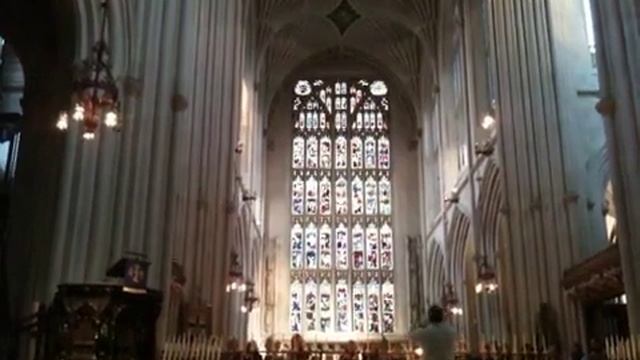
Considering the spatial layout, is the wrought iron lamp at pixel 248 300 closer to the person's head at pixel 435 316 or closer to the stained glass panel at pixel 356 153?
the stained glass panel at pixel 356 153

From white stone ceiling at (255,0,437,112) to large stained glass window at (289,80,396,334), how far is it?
214cm

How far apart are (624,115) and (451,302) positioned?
16337mm

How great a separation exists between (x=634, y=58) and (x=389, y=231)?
24899 millimetres

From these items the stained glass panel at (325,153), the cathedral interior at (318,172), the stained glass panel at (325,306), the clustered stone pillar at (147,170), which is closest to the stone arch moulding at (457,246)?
the cathedral interior at (318,172)

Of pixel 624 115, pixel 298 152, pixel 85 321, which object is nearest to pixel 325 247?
pixel 298 152

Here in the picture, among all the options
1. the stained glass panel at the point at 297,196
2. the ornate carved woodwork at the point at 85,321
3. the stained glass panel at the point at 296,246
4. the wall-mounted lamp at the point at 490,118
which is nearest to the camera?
the ornate carved woodwork at the point at 85,321

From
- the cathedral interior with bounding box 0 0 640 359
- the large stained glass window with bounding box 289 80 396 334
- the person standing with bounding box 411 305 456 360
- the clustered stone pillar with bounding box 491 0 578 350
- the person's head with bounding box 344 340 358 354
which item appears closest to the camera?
the person standing with bounding box 411 305 456 360

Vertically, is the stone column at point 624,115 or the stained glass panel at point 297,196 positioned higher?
the stained glass panel at point 297,196

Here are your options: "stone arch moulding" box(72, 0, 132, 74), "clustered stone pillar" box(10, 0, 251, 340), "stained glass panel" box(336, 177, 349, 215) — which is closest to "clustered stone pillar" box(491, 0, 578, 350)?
"clustered stone pillar" box(10, 0, 251, 340)

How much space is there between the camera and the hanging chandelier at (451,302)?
29.0 metres

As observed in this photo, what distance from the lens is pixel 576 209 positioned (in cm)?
1866

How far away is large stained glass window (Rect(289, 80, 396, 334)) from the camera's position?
120ft

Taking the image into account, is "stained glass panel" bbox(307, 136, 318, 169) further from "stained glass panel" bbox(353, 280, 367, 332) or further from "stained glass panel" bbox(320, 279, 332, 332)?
"stained glass panel" bbox(353, 280, 367, 332)

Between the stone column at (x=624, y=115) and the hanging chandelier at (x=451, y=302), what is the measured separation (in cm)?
1570
